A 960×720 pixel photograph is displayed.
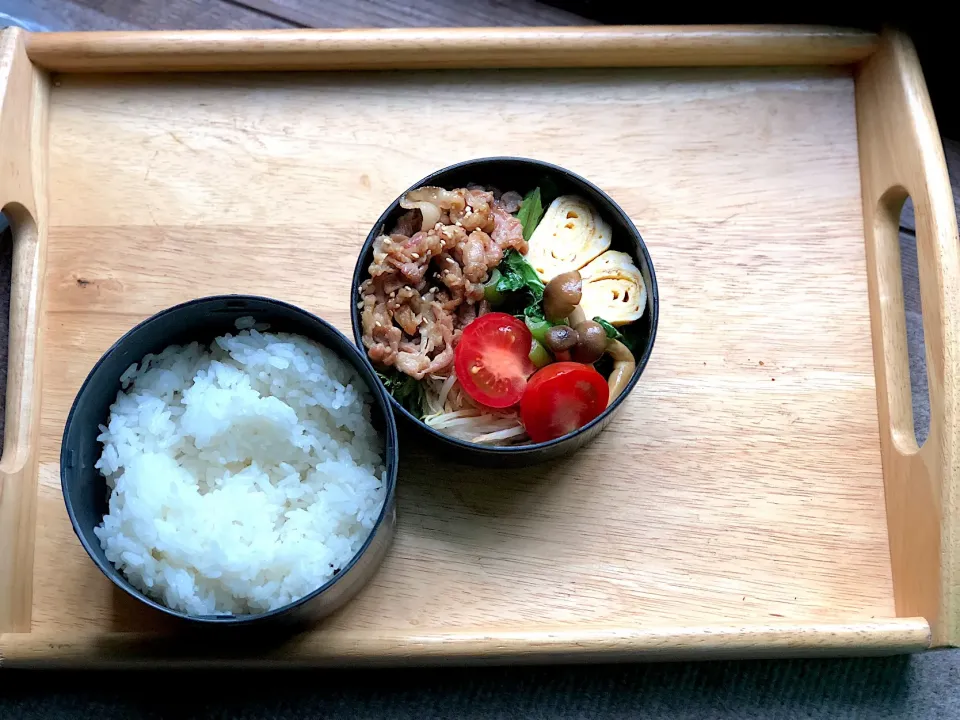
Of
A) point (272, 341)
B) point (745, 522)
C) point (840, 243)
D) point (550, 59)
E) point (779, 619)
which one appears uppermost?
point (550, 59)

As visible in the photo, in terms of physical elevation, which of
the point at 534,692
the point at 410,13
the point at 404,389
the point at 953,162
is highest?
the point at 410,13

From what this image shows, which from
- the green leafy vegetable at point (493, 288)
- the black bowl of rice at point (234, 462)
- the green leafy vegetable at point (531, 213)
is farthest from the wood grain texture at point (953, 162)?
the black bowl of rice at point (234, 462)

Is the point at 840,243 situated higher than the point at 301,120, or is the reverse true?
the point at 301,120

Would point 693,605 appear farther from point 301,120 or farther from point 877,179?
point 301,120

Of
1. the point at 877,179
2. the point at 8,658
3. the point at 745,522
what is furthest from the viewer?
the point at 877,179

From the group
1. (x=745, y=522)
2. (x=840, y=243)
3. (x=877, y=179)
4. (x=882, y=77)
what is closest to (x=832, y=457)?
(x=745, y=522)

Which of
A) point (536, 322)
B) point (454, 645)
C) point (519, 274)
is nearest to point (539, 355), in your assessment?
point (536, 322)

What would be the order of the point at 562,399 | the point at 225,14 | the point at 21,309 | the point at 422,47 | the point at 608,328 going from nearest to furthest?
the point at 562,399
the point at 608,328
the point at 21,309
the point at 422,47
the point at 225,14

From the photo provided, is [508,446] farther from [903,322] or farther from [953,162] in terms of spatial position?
[953,162]
